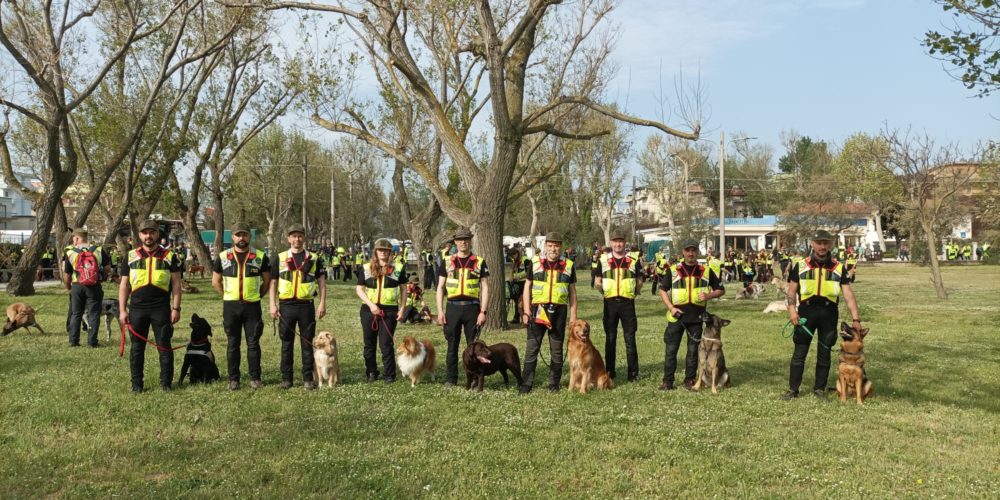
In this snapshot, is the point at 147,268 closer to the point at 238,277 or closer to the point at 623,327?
the point at 238,277

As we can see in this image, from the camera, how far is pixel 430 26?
1709cm

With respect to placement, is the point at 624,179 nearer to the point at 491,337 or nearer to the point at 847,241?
the point at 847,241

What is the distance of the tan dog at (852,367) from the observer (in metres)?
7.84

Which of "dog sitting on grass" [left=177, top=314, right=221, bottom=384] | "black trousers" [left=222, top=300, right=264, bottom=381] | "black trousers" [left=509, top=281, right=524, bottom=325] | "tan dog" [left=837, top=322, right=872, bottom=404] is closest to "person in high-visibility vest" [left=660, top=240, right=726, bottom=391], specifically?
"tan dog" [left=837, top=322, right=872, bottom=404]

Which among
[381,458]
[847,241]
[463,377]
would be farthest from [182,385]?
[847,241]

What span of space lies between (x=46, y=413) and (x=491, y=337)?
7.75 meters

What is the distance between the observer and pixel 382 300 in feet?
28.3

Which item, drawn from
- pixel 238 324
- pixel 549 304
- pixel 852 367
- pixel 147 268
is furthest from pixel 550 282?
pixel 147 268

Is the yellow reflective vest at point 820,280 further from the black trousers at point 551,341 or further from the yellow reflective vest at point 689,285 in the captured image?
the black trousers at point 551,341

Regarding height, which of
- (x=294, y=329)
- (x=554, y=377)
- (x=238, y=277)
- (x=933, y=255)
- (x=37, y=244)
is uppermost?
(x=37, y=244)

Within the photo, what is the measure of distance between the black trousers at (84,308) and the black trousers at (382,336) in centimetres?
526

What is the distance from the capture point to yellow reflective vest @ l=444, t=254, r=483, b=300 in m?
8.34

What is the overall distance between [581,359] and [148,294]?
4.61 meters

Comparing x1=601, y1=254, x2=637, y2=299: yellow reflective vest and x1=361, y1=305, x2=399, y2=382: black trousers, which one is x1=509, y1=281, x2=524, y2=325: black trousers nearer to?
x1=601, y1=254, x2=637, y2=299: yellow reflective vest
